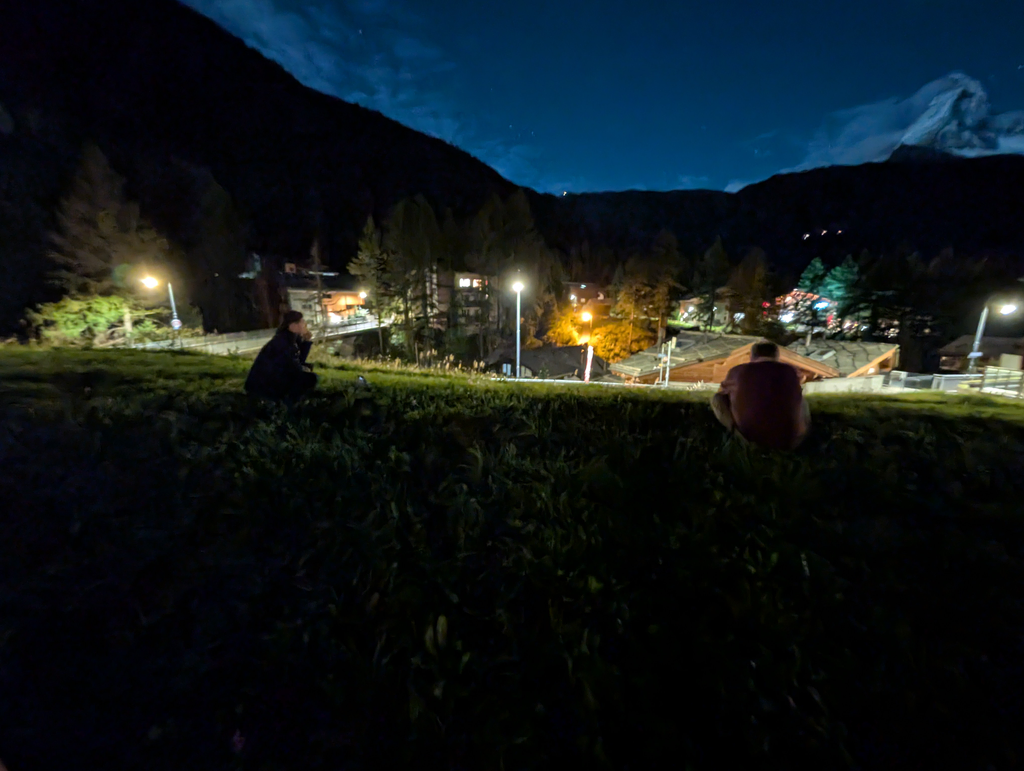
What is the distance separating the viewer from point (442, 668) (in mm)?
1987

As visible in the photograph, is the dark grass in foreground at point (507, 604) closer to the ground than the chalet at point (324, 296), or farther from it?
closer to the ground

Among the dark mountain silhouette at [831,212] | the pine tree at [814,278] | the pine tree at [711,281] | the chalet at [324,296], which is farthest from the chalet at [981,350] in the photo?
the dark mountain silhouette at [831,212]

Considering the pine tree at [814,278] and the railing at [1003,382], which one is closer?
the railing at [1003,382]

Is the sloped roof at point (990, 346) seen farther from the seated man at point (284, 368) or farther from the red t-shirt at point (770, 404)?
the seated man at point (284, 368)

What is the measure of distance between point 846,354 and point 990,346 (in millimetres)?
18957

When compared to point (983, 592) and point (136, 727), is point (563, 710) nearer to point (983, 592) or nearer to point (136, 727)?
point (136, 727)

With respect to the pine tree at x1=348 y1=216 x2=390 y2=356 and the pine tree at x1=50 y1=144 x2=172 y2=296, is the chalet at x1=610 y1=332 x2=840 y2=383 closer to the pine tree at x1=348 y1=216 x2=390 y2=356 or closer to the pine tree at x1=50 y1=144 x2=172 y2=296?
the pine tree at x1=348 y1=216 x2=390 y2=356

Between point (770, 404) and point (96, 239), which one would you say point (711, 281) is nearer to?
point (770, 404)

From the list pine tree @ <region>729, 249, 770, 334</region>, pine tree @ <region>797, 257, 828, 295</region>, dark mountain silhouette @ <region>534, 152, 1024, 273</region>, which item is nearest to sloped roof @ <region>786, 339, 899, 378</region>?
pine tree @ <region>729, 249, 770, 334</region>

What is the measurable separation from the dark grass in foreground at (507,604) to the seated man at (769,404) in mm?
284

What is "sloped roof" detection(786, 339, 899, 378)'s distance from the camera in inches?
889

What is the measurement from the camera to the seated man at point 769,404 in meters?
3.82

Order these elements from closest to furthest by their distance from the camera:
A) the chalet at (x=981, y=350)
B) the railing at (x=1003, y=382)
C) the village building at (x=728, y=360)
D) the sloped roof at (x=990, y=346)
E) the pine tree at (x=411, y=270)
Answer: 1. the railing at (x=1003, y=382)
2. the village building at (x=728, y=360)
3. the chalet at (x=981, y=350)
4. the sloped roof at (x=990, y=346)
5. the pine tree at (x=411, y=270)

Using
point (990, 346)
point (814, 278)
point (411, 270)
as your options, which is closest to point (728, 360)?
point (411, 270)
